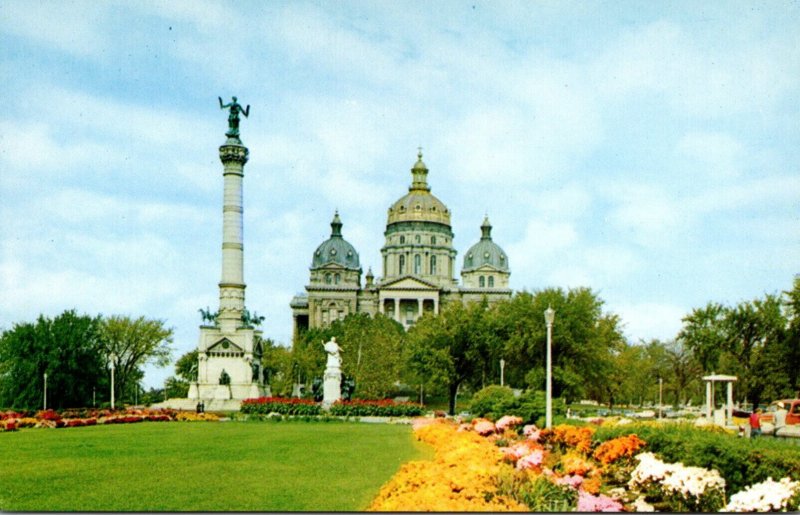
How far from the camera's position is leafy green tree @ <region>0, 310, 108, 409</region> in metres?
55.1

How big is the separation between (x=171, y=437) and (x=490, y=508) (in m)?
19.8

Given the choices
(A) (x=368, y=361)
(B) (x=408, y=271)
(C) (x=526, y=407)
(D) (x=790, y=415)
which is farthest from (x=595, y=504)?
(B) (x=408, y=271)

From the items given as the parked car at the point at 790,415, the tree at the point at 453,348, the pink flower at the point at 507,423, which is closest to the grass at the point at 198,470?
the pink flower at the point at 507,423

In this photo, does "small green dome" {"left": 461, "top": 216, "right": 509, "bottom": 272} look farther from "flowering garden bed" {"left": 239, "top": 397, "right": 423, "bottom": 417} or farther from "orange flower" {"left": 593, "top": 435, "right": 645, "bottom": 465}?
"orange flower" {"left": 593, "top": 435, "right": 645, "bottom": 465}

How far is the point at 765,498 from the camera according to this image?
12.1m

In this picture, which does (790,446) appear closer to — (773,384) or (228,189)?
(773,384)

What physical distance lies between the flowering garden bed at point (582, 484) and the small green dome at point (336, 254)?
127249 millimetres

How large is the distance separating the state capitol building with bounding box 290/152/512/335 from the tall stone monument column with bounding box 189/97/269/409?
6644 cm

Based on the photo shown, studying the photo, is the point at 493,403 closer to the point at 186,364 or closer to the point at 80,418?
the point at 80,418

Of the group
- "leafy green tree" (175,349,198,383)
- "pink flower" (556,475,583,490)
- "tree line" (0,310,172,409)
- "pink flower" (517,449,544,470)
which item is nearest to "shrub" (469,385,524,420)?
"pink flower" (517,449,544,470)

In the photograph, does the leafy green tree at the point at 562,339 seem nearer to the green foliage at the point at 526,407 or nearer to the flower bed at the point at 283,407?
the flower bed at the point at 283,407

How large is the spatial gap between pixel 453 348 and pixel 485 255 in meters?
92.5

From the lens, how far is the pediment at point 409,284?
438 ft

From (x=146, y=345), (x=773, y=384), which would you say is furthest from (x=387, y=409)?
(x=146, y=345)
